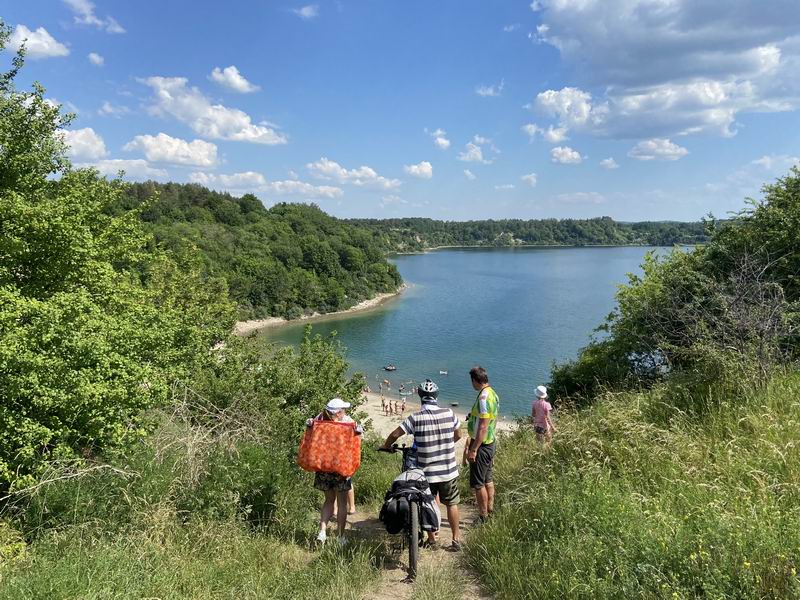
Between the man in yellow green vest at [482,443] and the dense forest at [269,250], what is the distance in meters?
46.9

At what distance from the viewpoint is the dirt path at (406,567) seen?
3.59 metres

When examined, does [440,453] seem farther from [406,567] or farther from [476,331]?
[476,331]

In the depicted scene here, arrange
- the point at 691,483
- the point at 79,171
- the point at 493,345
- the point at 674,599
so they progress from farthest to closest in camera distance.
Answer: the point at 493,345, the point at 79,171, the point at 691,483, the point at 674,599

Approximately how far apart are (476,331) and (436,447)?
2061 inches

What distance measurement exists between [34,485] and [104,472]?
51 centimetres

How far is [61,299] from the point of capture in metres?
5.67

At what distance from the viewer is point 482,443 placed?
187 inches

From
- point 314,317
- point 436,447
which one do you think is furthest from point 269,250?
point 436,447

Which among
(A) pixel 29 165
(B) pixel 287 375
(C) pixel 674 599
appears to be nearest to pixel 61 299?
(A) pixel 29 165

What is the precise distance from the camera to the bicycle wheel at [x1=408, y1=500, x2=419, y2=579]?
3783 millimetres

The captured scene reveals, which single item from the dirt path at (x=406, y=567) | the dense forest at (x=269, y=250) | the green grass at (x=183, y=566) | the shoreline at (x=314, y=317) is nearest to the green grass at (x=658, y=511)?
the dirt path at (x=406, y=567)

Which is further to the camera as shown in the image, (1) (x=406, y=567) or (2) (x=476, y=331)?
(2) (x=476, y=331)

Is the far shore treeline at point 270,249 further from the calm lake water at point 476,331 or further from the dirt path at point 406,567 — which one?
the dirt path at point 406,567

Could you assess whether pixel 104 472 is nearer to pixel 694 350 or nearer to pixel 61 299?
pixel 61 299
